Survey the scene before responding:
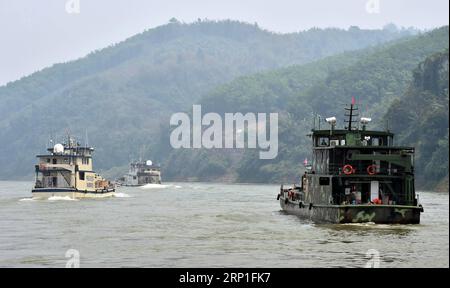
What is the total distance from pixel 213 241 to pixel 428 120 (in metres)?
126

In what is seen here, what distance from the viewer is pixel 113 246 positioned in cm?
5003

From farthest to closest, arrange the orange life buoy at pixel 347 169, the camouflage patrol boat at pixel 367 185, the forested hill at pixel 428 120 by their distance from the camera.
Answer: the forested hill at pixel 428 120, the orange life buoy at pixel 347 169, the camouflage patrol boat at pixel 367 185

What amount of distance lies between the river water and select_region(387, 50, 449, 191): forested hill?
82590mm

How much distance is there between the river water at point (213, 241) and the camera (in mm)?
43453

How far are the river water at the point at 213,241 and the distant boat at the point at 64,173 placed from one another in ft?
100

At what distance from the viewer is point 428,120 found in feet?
563

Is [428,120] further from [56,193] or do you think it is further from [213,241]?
[213,241]

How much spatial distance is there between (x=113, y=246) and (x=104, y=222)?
19746 mm

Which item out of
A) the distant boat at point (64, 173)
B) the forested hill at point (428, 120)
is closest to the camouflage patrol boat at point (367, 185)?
the distant boat at point (64, 173)

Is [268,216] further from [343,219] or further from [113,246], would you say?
[113,246]

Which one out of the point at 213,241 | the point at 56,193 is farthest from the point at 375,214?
the point at 56,193

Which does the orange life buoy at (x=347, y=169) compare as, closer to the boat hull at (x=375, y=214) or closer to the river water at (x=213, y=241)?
the boat hull at (x=375, y=214)

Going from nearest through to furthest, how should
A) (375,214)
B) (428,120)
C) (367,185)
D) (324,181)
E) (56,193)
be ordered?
(375,214), (367,185), (324,181), (56,193), (428,120)

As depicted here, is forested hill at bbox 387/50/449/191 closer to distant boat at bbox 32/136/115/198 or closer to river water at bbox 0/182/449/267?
distant boat at bbox 32/136/115/198
